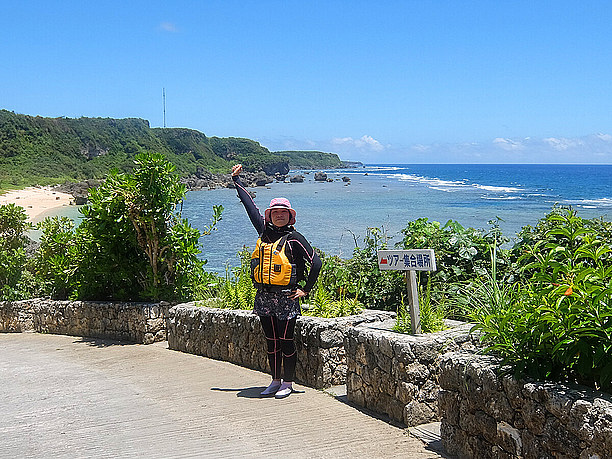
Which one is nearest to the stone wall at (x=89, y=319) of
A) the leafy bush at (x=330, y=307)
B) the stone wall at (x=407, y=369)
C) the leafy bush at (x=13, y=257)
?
the leafy bush at (x=13, y=257)

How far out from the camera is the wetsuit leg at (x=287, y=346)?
6613 mm

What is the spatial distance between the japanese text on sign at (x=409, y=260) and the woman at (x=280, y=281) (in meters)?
0.81

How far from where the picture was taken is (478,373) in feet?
14.8

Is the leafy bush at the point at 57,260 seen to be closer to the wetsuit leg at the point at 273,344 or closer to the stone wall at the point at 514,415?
the wetsuit leg at the point at 273,344

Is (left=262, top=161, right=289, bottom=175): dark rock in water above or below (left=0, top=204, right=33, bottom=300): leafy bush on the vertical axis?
above

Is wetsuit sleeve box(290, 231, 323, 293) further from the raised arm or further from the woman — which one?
the raised arm

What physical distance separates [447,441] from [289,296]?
7.30ft

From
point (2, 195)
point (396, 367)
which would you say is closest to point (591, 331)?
point (396, 367)

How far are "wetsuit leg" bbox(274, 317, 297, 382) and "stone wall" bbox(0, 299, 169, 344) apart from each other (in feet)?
14.0

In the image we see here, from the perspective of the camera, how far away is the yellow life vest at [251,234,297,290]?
21.1 feet

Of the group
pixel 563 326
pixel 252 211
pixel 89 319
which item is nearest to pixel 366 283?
pixel 252 211

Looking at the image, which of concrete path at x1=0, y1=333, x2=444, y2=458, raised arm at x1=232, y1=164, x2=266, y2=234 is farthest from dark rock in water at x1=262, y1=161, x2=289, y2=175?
raised arm at x1=232, y1=164, x2=266, y2=234

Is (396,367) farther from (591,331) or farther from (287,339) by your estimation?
(591,331)

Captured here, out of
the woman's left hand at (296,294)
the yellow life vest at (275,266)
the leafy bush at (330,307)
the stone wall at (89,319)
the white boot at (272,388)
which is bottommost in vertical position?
the stone wall at (89,319)
